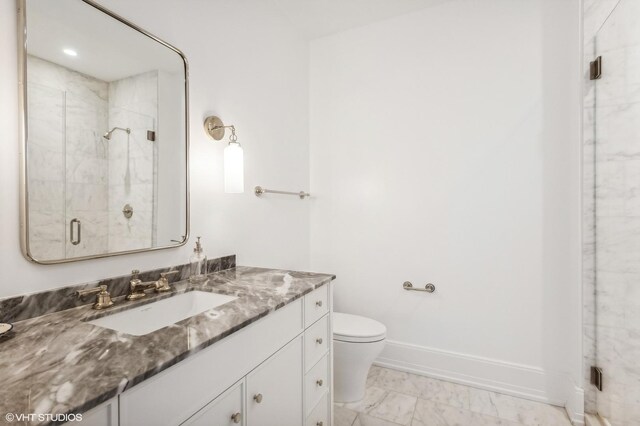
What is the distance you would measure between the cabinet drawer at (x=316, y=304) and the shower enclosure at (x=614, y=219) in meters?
1.33

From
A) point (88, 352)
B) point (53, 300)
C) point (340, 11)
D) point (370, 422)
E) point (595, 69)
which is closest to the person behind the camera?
point (88, 352)

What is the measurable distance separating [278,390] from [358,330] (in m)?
0.86

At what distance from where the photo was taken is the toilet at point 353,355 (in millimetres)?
1827

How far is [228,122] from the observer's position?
5.82ft

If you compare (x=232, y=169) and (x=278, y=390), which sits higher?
(x=232, y=169)

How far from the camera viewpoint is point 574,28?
Result: 1.82 m

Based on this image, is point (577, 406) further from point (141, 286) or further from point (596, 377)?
point (141, 286)

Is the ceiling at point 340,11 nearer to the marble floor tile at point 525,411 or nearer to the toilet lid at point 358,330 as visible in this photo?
the toilet lid at point 358,330

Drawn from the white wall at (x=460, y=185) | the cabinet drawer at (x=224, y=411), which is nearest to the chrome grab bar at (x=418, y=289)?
the white wall at (x=460, y=185)

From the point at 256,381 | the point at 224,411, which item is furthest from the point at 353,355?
the point at 224,411

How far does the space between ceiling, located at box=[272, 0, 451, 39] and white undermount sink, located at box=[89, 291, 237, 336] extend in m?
2.03

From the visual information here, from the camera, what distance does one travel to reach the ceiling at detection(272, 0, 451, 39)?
2.19m

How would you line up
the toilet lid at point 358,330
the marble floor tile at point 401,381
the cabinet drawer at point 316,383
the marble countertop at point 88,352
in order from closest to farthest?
1. the marble countertop at point 88,352
2. the cabinet drawer at point 316,383
3. the toilet lid at point 358,330
4. the marble floor tile at point 401,381

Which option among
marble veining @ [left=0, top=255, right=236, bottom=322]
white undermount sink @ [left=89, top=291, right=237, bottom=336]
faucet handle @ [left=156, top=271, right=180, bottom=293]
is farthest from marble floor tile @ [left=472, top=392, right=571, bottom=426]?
marble veining @ [left=0, top=255, right=236, bottom=322]
